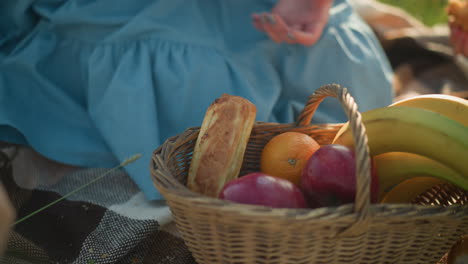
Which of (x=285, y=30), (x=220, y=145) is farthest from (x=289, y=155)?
(x=285, y=30)

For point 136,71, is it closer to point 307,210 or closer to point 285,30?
point 285,30

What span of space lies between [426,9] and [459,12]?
1679 mm

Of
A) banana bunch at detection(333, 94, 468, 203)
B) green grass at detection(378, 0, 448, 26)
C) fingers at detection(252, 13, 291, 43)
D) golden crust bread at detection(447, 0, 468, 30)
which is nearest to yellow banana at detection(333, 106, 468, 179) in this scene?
banana bunch at detection(333, 94, 468, 203)

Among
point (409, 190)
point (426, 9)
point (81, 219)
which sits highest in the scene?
point (409, 190)

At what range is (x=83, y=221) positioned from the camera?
0.96m

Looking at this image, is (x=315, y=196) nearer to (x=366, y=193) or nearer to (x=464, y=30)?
(x=366, y=193)

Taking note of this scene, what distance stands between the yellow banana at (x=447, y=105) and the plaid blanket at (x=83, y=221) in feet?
1.77

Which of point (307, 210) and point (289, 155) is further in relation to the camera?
point (289, 155)

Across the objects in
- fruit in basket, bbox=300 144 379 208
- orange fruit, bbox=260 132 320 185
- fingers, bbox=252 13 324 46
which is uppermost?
fingers, bbox=252 13 324 46

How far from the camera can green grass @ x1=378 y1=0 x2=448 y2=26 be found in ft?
9.03

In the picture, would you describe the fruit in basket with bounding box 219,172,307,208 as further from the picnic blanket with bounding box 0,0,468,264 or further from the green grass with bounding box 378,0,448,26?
the green grass with bounding box 378,0,448,26

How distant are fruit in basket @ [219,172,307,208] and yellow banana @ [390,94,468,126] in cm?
34

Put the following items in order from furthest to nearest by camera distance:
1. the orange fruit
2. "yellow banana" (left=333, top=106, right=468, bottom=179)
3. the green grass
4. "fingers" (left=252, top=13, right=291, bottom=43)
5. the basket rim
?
the green grass, "fingers" (left=252, top=13, right=291, bottom=43), the orange fruit, "yellow banana" (left=333, top=106, right=468, bottom=179), the basket rim

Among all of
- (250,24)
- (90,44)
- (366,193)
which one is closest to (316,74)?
(250,24)
